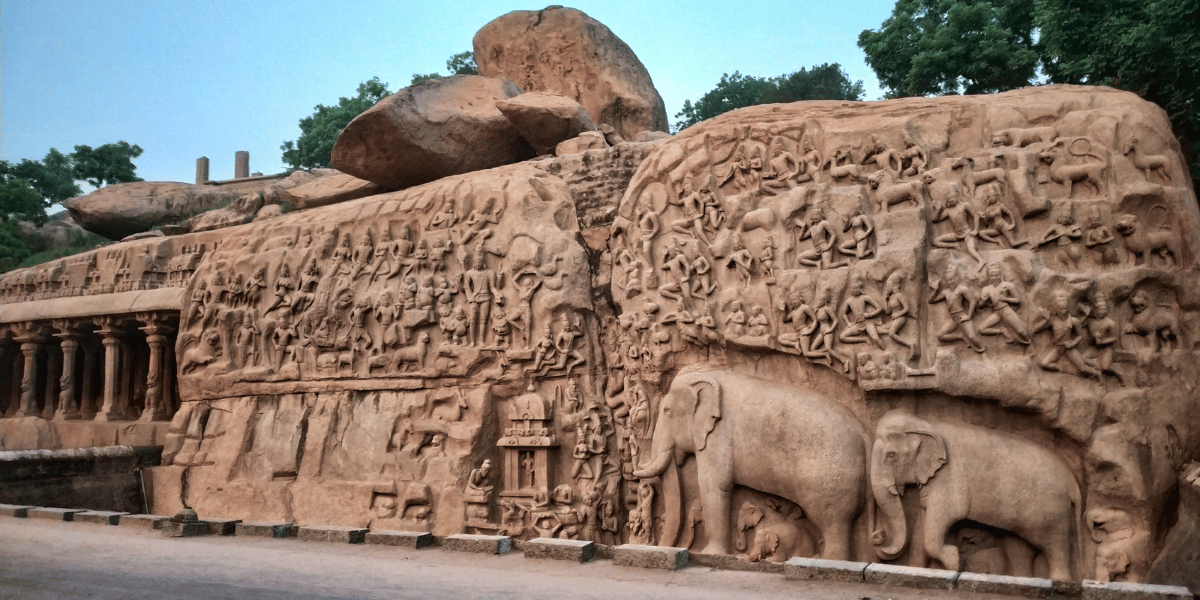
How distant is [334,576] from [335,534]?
5.62 feet

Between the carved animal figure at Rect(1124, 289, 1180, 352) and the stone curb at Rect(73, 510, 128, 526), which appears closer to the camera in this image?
the carved animal figure at Rect(1124, 289, 1180, 352)

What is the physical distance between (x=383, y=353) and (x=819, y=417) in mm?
7017

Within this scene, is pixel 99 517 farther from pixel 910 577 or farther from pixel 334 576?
pixel 910 577

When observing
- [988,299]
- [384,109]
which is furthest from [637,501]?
[384,109]

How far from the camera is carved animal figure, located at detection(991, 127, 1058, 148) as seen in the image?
984cm

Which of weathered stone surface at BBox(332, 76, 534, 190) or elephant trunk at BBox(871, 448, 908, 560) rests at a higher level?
weathered stone surface at BBox(332, 76, 534, 190)

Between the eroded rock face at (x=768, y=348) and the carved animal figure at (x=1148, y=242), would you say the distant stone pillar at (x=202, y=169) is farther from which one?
the carved animal figure at (x=1148, y=242)

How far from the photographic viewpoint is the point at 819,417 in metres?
9.67

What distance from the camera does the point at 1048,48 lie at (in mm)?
15320

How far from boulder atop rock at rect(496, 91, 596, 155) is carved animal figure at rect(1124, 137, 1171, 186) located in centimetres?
894

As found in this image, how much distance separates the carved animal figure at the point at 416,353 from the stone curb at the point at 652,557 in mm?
7036

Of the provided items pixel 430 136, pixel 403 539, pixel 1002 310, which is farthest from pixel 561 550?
pixel 430 136

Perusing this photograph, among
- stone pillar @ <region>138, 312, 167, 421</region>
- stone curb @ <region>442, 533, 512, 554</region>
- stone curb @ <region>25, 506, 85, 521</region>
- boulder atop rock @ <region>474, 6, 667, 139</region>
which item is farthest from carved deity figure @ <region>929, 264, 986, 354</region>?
stone pillar @ <region>138, 312, 167, 421</region>

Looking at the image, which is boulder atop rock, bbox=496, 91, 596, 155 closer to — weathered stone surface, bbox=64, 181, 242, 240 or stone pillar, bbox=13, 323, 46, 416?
stone pillar, bbox=13, 323, 46, 416
